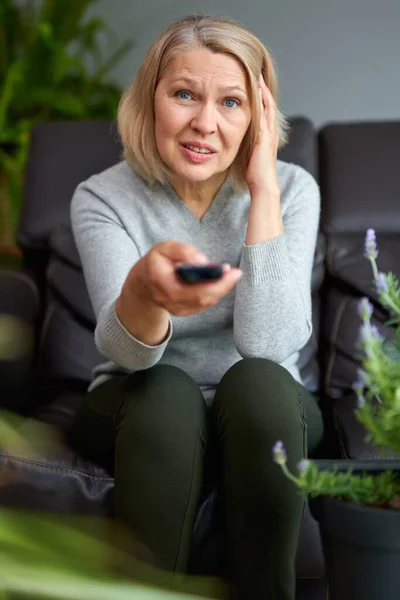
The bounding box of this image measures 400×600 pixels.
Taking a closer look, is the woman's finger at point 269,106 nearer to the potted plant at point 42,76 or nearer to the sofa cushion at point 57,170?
the sofa cushion at point 57,170

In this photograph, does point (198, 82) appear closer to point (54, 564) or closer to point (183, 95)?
point (183, 95)

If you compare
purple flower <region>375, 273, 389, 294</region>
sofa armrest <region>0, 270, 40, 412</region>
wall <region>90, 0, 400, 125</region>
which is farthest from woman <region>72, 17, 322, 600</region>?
wall <region>90, 0, 400, 125</region>

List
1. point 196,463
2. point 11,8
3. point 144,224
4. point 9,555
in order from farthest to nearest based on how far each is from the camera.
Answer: point 11,8 → point 144,224 → point 196,463 → point 9,555

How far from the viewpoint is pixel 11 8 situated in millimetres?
3178

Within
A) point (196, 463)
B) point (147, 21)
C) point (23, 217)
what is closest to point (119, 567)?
point (196, 463)

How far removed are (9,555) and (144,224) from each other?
118 cm

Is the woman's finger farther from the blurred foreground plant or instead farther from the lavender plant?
the blurred foreground plant

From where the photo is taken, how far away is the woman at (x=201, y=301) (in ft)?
3.76

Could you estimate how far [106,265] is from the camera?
4.58 feet

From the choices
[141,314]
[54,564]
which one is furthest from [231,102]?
[54,564]

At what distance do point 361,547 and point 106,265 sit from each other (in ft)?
2.38

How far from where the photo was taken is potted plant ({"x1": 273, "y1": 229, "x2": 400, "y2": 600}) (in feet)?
2.55

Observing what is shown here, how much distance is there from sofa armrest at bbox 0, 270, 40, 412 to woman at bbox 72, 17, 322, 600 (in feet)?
0.90

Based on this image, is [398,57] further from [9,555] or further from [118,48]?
[9,555]
